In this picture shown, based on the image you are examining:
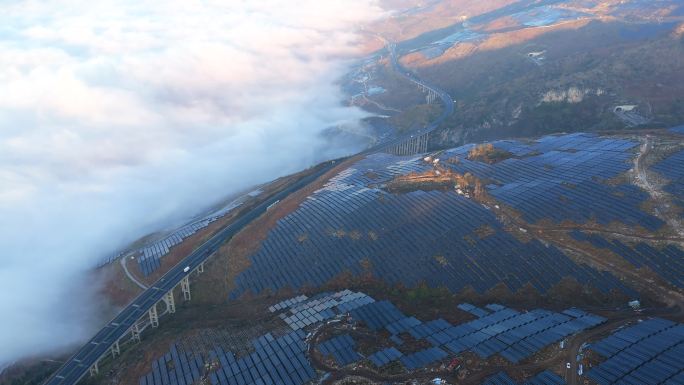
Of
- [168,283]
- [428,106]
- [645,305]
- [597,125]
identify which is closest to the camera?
[645,305]

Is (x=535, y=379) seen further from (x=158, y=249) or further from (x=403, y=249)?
(x=158, y=249)

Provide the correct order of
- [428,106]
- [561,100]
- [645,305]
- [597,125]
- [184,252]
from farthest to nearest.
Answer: [428,106] → [561,100] → [597,125] → [184,252] → [645,305]

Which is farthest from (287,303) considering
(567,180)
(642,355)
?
(567,180)

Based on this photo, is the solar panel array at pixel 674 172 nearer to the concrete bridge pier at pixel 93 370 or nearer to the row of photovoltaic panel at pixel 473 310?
the row of photovoltaic panel at pixel 473 310

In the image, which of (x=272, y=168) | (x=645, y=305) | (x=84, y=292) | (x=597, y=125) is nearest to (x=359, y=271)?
(x=645, y=305)

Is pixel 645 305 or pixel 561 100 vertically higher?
pixel 561 100

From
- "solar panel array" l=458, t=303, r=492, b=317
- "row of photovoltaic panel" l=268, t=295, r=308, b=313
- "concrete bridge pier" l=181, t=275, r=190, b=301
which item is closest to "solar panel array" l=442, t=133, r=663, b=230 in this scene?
"solar panel array" l=458, t=303, r=492, b=317

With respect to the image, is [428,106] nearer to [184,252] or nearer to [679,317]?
[184,252]
